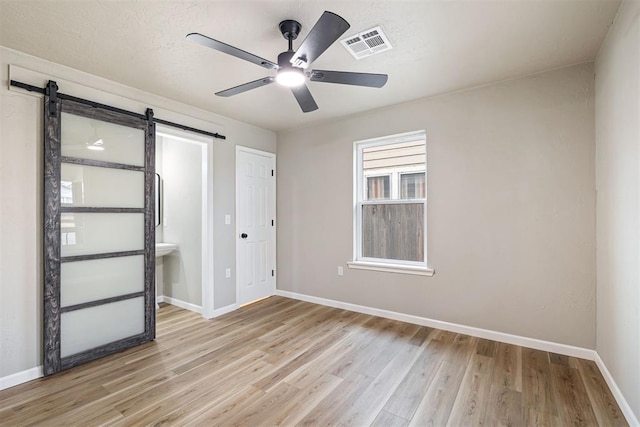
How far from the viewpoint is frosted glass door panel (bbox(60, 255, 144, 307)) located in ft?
8.64

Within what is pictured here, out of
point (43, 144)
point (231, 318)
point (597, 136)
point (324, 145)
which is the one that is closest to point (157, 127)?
point (43, 144)

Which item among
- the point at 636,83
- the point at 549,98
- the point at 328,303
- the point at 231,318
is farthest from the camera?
the point at 328,303

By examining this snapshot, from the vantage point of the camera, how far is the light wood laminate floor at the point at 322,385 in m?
1.97

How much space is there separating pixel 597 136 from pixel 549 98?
54cm

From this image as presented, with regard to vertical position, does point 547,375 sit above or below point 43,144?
below

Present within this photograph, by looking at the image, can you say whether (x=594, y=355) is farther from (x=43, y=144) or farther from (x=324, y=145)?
(x=43, y=144)

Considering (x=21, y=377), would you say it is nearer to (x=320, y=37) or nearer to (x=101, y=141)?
(x=101, y=141)

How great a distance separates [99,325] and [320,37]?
10.3 ft

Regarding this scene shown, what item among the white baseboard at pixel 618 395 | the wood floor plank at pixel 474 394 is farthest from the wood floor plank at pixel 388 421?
the white baseboard at pixel 618 395

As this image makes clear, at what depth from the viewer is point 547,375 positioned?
7.92 feet

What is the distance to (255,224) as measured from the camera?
14.9 feet

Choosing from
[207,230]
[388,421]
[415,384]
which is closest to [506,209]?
[415,384]

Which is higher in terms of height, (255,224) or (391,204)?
(391,204)

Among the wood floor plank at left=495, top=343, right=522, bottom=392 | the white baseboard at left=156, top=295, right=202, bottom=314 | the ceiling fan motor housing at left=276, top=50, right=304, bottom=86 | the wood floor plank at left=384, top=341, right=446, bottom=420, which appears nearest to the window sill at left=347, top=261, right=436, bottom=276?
the wood floor plank at left=384, top=341, right=446, bottom=420
